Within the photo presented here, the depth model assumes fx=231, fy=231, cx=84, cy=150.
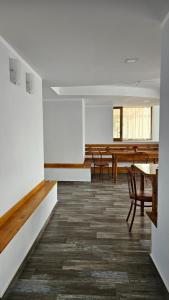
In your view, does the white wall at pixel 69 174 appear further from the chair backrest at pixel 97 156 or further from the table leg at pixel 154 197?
the table leg at pixel 154 197

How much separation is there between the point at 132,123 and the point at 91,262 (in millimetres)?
6443

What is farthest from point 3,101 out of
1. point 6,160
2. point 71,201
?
point 71,201

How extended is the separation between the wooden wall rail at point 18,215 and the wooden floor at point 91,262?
50 cm

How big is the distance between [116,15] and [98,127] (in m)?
6.30

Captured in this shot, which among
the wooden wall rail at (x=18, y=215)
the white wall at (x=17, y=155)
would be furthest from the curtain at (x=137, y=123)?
the wooden wall rail at (x=18, y=215)

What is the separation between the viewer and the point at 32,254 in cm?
267

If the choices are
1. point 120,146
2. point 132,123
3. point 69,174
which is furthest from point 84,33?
point 132,123

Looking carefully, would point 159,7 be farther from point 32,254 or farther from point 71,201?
point 71,201

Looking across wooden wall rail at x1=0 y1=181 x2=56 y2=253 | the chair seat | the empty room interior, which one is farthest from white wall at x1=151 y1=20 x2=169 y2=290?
wooden wall rail at x1=0 y1=181 x2=56 y2=253

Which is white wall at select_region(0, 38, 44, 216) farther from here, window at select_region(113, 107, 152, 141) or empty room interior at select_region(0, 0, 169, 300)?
window at select_region(113, 107, 152, 141)

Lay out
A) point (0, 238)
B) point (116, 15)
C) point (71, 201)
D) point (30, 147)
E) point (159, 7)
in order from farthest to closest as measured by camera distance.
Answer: point (71, 201) → point (30, 147) → point (0, 238) → point (116, 15) → point (159, 7)

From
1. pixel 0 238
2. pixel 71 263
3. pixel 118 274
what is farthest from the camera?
pixel 71 263

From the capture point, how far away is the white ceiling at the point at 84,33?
171cm

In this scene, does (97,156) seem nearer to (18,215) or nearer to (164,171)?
(18,215)
